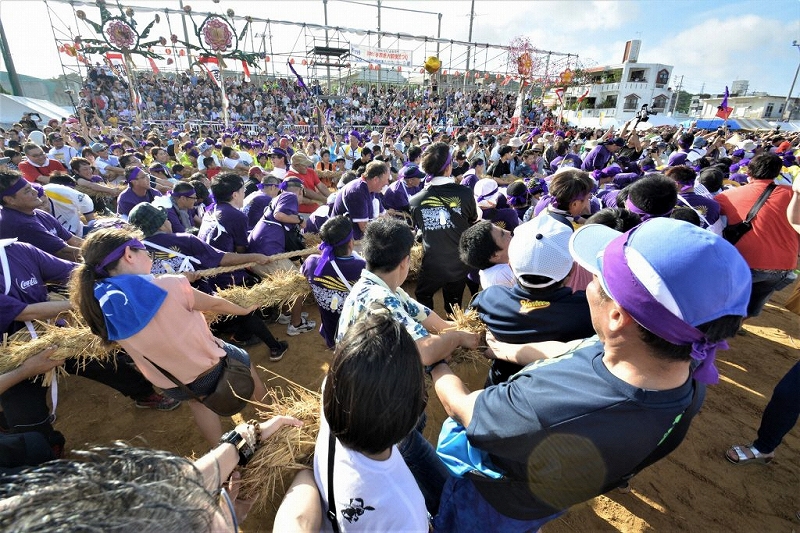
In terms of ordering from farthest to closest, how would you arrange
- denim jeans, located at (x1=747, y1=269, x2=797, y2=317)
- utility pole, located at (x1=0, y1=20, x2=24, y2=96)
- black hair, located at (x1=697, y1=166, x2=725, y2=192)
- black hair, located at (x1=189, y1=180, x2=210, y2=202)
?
utility pole, located at (x1=0, y1=20, x2=24, y2=96), black hair, located at (x1=189, y1=180, x2=210, y2=202), black hair, located at (x1=697, y1=166, x2=725, y2=192), denim jeans, located at (x1=747, y1=269, x2=797, y2=317)

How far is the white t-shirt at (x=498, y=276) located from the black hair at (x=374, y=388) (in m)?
1.76

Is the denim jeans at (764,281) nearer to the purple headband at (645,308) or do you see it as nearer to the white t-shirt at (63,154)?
the purple headband at (645,308)

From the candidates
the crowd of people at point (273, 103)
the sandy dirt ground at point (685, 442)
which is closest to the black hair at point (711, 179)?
the sandy dirt ground at point (685, 442)

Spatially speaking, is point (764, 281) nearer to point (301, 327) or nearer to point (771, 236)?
point (771, 236)

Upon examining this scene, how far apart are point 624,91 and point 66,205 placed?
6063 centimetres

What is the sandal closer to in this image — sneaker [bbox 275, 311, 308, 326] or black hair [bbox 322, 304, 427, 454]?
black hair [bbox 322, 304, 427, 454]

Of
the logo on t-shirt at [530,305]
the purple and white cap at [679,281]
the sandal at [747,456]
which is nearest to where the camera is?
the purple and white cap at [679,281]

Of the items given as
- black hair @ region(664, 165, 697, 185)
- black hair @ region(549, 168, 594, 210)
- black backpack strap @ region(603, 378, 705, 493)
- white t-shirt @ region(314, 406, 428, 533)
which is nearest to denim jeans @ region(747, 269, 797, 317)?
black hair @ region(664, 165, 697, 185)

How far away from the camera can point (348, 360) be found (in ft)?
3.49

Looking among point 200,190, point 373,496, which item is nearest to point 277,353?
point 200,190

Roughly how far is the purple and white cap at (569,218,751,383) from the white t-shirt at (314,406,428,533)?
91 cm

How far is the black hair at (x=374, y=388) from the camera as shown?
1042 millimetres

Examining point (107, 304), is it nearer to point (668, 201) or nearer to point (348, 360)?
point (348, 360)

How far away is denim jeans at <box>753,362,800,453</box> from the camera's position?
107 inches
